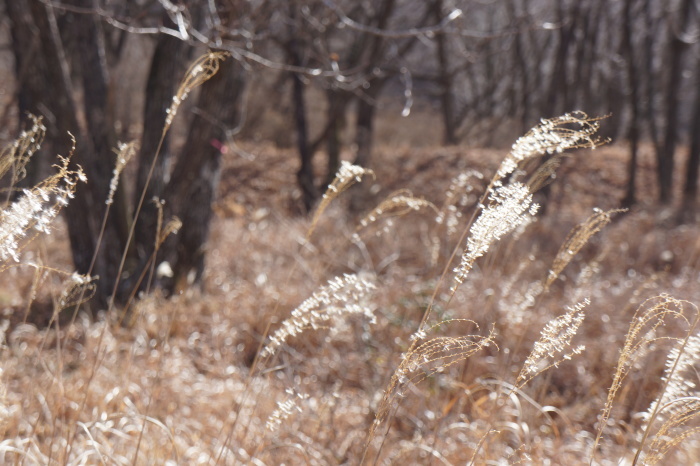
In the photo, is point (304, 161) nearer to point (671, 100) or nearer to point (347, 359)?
point (347, 359)

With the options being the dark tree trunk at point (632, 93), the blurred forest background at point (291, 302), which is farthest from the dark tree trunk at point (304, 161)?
the dark tree trunk at point (632, 93)

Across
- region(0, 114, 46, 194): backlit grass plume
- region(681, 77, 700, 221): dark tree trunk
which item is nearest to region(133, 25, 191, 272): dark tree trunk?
region(0, 114, 46, 194): backlit grass plume

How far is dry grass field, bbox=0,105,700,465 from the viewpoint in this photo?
1695mm

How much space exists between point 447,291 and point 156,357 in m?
2.70

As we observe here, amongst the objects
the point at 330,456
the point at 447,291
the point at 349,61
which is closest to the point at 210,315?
the point at 447,291

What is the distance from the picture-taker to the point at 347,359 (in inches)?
199

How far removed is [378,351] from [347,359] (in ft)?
0.80

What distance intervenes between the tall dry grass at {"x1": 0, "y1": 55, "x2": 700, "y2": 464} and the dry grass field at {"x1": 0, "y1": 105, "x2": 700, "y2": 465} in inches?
0.8

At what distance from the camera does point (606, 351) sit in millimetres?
5164

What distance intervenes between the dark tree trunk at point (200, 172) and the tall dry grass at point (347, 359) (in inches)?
12.5

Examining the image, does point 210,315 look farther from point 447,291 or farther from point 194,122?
point 447,291

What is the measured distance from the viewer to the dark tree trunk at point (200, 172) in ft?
18.0

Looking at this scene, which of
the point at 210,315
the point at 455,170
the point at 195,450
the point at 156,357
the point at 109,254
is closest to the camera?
the point at 195,450

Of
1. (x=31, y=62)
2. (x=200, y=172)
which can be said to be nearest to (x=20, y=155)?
(x=31, y=62)
